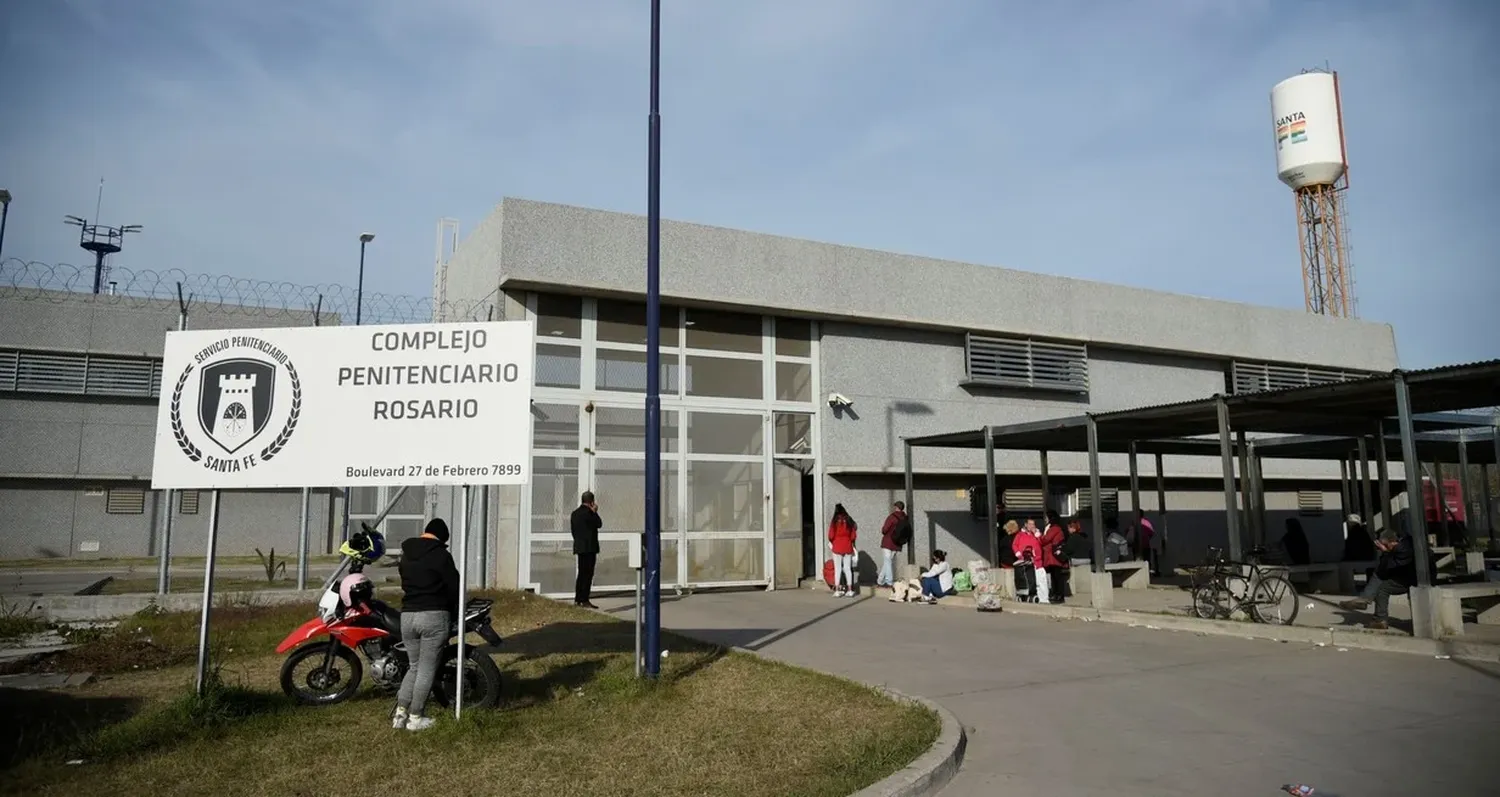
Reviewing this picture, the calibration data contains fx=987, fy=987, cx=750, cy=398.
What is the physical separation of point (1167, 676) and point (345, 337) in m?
7.80

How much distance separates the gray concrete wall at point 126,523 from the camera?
25250 millimetres

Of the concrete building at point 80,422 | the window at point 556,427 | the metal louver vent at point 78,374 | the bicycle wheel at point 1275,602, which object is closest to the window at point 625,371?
the window at point 556,427

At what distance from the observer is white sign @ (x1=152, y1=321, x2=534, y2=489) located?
7668 mm

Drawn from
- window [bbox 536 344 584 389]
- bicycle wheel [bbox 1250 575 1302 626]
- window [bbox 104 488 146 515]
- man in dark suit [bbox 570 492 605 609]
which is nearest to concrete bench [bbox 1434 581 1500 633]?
bicycle wheel [bbox 1250 575 1302 626]

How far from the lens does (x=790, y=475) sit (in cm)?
1916

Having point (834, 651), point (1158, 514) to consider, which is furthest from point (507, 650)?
point (1158, 514)

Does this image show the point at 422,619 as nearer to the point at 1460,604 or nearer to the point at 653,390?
the point at 653,390

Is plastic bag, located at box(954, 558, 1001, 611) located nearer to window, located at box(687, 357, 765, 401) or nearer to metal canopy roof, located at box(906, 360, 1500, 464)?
metal canopy roof, located at box(906, 360, 1500, 464)

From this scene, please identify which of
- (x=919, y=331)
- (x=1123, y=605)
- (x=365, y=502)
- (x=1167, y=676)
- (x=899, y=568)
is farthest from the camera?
(x=365, y=502)

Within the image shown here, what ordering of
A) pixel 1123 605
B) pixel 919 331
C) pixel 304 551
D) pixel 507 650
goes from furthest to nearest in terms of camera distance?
pixel 919 331, pixel 1123 605, pixel 304 551, pixel 507 650

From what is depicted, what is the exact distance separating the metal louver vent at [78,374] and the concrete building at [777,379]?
39.5ft

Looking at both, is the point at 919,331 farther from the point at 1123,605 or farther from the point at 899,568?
the point at 1123,605

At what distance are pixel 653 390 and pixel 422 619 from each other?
2.88 m

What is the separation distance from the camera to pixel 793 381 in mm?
19500
